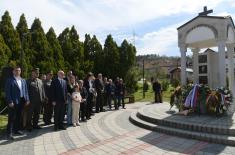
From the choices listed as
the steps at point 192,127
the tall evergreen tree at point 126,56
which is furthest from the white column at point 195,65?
the tall evergreen tree at point 126,56

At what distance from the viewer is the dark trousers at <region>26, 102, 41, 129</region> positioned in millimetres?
9547

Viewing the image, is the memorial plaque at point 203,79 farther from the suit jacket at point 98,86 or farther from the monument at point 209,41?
the suit jacket at point 98,86

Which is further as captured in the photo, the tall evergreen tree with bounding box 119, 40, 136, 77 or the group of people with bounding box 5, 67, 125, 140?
the tall evergreen tree with bounding box 119, 40, 136, 77

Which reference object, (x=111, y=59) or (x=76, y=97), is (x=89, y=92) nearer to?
(x=76, y=97)

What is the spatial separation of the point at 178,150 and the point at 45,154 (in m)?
2.98

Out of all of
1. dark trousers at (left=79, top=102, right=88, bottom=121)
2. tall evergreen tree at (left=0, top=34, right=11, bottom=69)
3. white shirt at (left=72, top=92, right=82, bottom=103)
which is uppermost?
tall evergreen tree at (left=0, top=34, right=11, bottom=69)

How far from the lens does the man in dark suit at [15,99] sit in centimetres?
841

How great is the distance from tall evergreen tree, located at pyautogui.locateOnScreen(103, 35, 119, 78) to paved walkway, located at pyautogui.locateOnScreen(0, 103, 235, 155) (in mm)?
14817

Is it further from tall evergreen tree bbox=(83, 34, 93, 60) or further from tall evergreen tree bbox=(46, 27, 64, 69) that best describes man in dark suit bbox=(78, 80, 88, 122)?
tall evergreen tree bbox=(83, 34, 93, 60)

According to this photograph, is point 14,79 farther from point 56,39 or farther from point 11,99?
point 56,39

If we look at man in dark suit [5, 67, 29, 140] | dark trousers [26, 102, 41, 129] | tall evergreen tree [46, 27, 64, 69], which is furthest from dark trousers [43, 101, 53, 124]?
tall evergreen tree [46, 27, 64, 69]

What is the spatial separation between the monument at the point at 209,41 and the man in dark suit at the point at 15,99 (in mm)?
6541

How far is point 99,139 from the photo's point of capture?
27.3 feet

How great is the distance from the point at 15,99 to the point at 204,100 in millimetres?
6003
